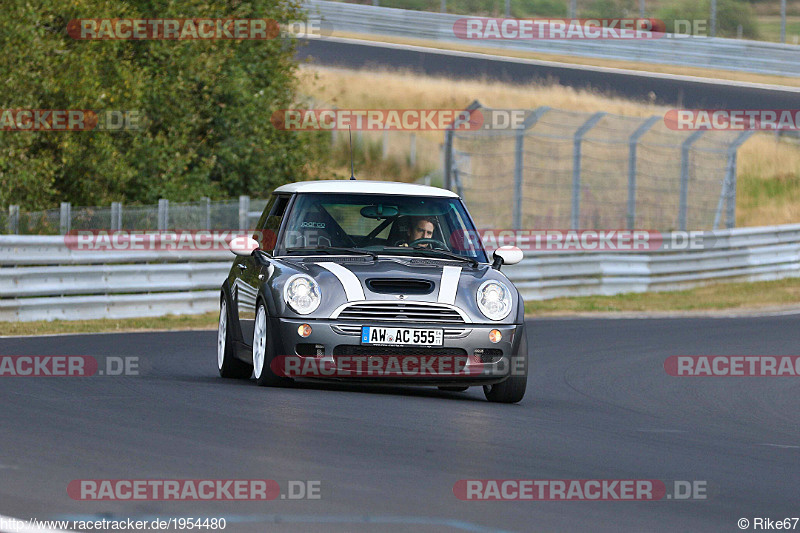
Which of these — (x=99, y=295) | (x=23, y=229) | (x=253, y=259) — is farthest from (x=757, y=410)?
(x=23, y=229)

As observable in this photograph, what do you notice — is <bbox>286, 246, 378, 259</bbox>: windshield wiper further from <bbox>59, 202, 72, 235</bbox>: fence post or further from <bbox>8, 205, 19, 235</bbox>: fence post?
<bbox>59, 202, 72, 235</bbox>: fence post

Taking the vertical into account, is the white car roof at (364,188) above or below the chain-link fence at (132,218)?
above

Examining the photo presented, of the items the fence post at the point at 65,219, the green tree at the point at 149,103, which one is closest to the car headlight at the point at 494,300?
the fence post at the point at 65,219

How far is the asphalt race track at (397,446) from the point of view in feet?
18.2

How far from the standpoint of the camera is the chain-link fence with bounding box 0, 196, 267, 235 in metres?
19.6

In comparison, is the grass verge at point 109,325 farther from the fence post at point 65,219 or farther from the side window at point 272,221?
the side window at point 272,221

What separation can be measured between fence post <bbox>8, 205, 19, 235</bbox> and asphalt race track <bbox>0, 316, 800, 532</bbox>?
7.44 m

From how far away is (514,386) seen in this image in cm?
977

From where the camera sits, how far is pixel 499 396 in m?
9.90

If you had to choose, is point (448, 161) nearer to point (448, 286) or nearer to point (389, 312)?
point (448, 286)

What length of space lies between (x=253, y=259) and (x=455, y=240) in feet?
4.96

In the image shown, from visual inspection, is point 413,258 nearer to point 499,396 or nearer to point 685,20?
point 499,396

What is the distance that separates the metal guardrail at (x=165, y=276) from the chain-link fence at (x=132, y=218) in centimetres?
129

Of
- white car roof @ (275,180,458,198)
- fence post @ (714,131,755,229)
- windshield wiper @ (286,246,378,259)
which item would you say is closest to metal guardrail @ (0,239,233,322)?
white car roof @ (275,180,458,198)
